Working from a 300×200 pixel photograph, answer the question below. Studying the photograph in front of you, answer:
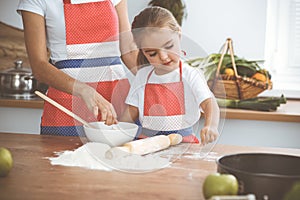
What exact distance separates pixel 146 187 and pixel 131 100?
1.42ft

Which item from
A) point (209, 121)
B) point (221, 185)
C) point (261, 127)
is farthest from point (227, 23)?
point (221, 185)

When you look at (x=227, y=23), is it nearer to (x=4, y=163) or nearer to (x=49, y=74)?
(x=49, y=74)

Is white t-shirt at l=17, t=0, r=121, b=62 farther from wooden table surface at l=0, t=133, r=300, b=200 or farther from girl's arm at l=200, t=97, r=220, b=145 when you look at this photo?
girl's arm at l=200, t=97, r=220, b=145

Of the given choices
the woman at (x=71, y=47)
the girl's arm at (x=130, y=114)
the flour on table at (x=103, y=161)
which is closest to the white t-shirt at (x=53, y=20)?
the woman at (x=71, y=47)

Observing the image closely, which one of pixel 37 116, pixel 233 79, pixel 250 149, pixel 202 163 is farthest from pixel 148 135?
pixel 37 116

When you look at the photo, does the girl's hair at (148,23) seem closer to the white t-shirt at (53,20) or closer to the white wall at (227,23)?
the white t-shirt at (53,20)

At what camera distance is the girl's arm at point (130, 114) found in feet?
5.31

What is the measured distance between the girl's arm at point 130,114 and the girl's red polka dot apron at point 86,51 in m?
0.19

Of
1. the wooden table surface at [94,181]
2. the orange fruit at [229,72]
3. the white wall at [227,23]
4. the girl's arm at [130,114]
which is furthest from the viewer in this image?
the white wall at [227,23]

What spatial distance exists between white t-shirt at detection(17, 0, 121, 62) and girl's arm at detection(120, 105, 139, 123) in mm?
405

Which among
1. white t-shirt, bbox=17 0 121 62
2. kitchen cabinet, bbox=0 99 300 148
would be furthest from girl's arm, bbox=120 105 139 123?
kitchen cabinet, bbox=0 99 300 148

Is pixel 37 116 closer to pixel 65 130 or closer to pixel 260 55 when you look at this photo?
pixel 65 130

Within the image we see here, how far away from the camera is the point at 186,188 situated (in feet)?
4.00

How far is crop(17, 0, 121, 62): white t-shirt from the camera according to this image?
1819 mm
